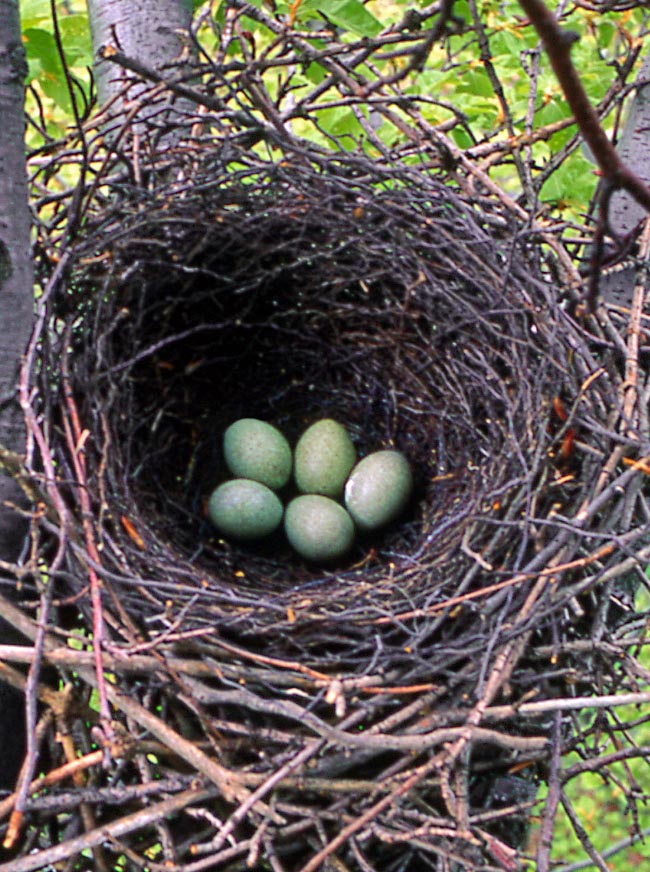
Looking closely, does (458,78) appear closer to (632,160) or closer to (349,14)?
(349,14)

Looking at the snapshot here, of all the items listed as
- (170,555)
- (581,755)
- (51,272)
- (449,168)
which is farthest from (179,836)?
(449,168)

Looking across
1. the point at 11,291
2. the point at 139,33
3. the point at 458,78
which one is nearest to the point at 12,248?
the point at 11,291

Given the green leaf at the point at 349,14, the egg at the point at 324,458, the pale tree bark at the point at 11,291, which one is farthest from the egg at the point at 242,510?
the green leaf at the point at 349,14

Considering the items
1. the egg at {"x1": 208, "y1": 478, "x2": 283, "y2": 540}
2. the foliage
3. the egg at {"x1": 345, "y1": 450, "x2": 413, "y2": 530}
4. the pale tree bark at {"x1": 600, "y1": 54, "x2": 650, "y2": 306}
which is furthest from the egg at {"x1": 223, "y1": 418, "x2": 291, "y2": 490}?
the pale tree bark at {"x1": 600, "y1": 54, "x2": 650, "y2": 306}

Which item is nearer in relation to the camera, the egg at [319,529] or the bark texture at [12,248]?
the bark texture at [12,248]

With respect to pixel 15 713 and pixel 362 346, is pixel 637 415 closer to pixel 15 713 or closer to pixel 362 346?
pixel 362 346

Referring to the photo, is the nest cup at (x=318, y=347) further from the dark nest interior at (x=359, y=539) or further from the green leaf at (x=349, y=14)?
the green leaf at (x=349, y=14)
